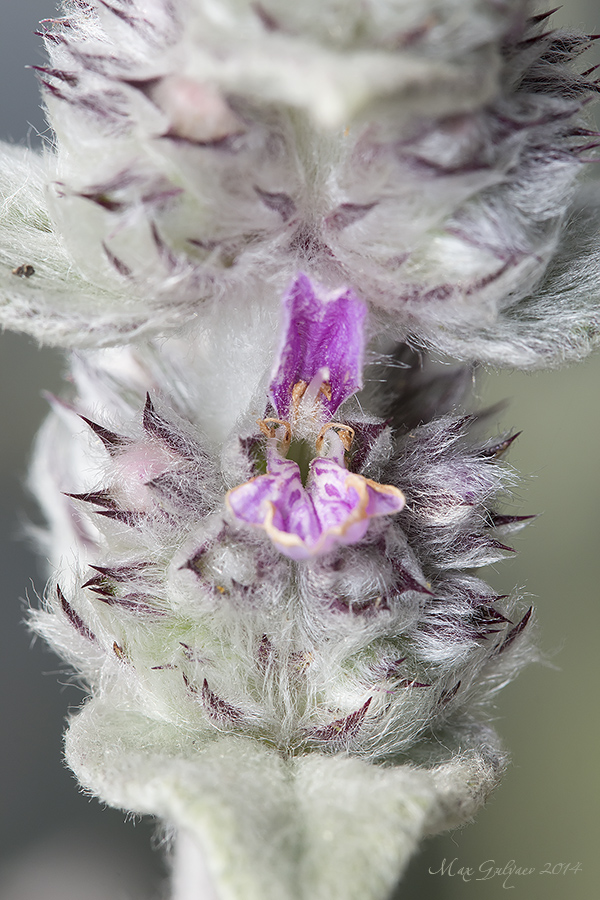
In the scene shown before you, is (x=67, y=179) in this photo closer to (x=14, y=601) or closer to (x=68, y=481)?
(x=68, y=481)

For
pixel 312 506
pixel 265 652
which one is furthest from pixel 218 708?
pixel 312 506

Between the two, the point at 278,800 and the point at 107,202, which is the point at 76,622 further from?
the point at 107,202

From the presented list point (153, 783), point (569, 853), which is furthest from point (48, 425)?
point (569, 853)

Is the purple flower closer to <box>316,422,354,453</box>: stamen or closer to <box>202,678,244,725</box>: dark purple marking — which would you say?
<box>316,422,354,453</box>: stamen
